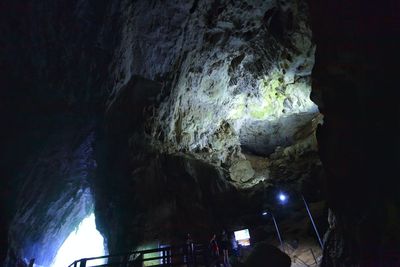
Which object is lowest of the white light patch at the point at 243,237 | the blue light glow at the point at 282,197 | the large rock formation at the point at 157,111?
the white light patch at the point at 243,237

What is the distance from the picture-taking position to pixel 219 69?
16.2 metres

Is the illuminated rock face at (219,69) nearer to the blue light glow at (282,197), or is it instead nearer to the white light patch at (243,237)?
the blue light glow at (282,197)

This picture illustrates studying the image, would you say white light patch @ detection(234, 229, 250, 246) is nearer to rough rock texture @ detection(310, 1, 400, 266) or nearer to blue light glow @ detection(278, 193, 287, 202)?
rough rock texture @ detection(310, 1, 400, 266)

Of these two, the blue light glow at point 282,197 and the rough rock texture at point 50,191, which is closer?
the rough rock texture at point 50,191

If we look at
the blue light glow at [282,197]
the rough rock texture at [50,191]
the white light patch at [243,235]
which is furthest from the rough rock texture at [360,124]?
the rough rock texture at [50,191]

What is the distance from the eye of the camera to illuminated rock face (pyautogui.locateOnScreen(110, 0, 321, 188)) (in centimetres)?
1335

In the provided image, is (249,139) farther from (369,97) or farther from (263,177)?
(369,97)

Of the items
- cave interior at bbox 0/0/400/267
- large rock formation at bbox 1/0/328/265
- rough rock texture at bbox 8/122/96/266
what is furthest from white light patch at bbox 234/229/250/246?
rough rock texture at bbox 8/122/96/266

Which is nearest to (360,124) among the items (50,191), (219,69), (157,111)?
(219,69)

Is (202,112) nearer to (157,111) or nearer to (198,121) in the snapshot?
(198,121)

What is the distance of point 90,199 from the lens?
2288cm

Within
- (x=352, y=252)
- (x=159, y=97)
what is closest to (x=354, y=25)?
(x=352, y=252)

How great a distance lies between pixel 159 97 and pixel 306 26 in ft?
26.0

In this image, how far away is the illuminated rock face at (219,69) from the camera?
1335cm
